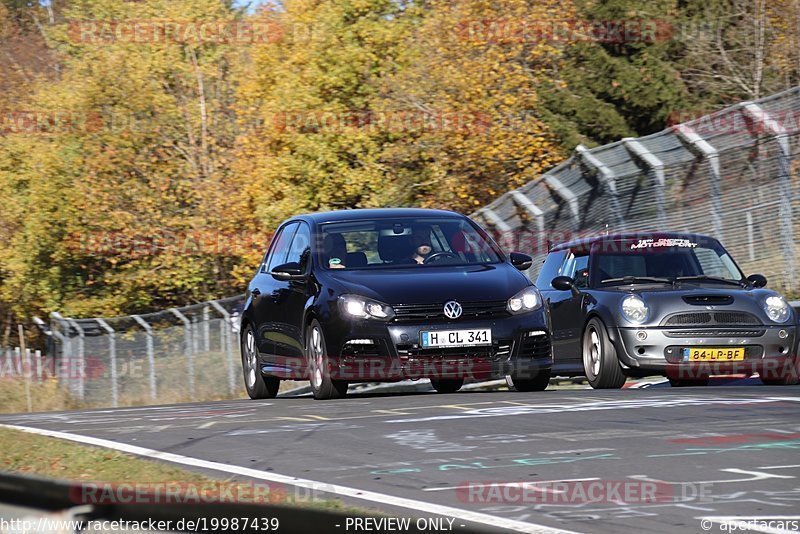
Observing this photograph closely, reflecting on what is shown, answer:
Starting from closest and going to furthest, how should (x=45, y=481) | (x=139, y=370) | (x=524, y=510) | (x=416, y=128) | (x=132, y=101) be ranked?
(x=45, y=481) → (x=524, y=510) → (x=139, y=370) → (x=416, y=128) → (x=132, y=101)

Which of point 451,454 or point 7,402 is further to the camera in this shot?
point 7,402

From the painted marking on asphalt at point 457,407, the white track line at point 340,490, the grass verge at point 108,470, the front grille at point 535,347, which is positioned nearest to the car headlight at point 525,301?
the front grille at point 535,347

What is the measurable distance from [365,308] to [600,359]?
9.24 ft

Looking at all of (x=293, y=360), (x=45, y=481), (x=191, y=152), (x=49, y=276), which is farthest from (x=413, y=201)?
(x=45, y=481)

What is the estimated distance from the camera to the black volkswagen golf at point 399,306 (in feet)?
38.8

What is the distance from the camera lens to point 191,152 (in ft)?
156

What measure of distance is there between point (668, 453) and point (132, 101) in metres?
41.0

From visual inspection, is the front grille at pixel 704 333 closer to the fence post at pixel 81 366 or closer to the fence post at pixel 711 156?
the fence post at pixel 711 156

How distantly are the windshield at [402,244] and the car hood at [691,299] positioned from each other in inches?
51.3

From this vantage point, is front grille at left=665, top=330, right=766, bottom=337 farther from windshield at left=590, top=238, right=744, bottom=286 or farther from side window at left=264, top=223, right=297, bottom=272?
side window at left=264, top=223, right=297, bottom=272

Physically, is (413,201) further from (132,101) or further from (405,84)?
(132,101)

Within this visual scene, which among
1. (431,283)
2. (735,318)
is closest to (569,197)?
(735,318)

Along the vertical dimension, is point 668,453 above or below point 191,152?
below

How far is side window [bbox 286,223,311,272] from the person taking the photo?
13.2 metres
